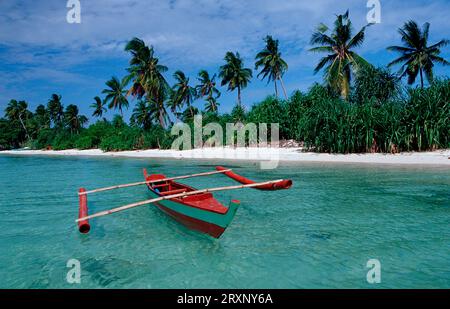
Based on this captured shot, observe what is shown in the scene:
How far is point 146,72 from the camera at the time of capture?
33781mm

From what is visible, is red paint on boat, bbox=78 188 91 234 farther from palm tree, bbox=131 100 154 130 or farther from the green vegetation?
palm tree, bbox=131 100 154 130

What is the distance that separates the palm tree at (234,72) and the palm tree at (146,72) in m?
8.55

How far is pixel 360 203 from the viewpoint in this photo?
7.82m

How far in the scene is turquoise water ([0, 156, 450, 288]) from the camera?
159 inches

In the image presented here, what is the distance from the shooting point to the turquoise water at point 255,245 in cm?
405

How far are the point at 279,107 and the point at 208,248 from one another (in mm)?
21382

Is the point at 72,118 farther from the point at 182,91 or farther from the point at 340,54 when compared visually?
the point at 340,54

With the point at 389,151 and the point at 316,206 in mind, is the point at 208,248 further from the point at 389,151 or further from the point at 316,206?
the point at 389,151

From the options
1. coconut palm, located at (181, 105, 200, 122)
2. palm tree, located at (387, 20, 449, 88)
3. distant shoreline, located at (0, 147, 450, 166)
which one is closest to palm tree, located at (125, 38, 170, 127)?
distant shoreline, located at (0, 147, 450, 166)

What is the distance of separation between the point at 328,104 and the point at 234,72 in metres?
22.9

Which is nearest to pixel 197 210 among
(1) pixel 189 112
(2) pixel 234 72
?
(2) pixel 234 72

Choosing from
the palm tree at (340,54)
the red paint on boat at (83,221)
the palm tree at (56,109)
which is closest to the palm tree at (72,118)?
the palm tree at (56,109)
